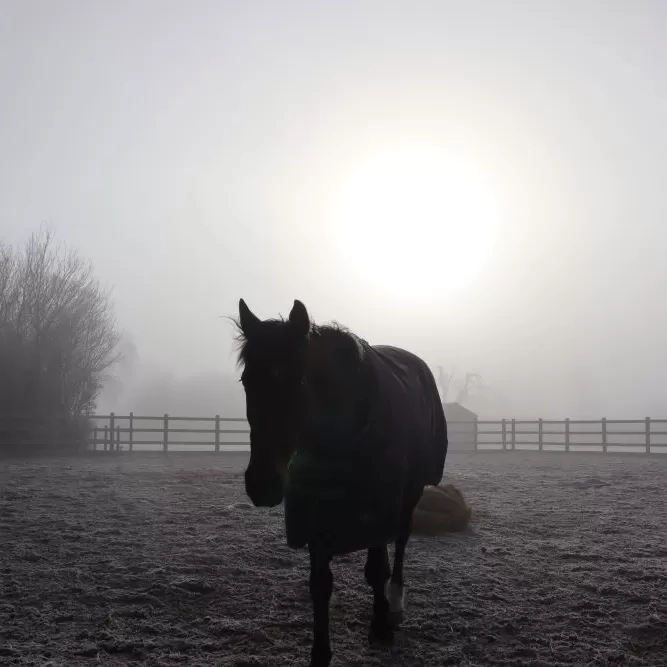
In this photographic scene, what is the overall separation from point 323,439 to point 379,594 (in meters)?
1.49

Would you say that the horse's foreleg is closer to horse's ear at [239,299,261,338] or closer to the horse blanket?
the horse blanket

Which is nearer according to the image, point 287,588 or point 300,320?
point 300,320

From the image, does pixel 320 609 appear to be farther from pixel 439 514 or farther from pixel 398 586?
pixel 439 514

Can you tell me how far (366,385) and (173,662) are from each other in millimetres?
1986

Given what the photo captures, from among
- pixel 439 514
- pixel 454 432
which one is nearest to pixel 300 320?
pixel 439 514

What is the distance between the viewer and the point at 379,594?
13.2 feet

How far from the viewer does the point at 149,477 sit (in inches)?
528

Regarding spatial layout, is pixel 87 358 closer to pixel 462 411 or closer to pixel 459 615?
pixel 462 411

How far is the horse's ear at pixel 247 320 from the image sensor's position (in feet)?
10.0

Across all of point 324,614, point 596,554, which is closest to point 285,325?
point 324,614

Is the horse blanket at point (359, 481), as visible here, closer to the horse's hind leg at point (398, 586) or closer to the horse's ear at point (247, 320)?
the horse's hind leg at point (398, 586)

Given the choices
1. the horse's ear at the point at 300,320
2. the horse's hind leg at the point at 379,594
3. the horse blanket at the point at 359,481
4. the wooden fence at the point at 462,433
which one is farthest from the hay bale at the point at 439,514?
the horse's ear at the point at 300,320

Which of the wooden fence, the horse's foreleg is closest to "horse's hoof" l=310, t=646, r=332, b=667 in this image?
the horse's foreleg

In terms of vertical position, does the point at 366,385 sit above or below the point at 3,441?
above
